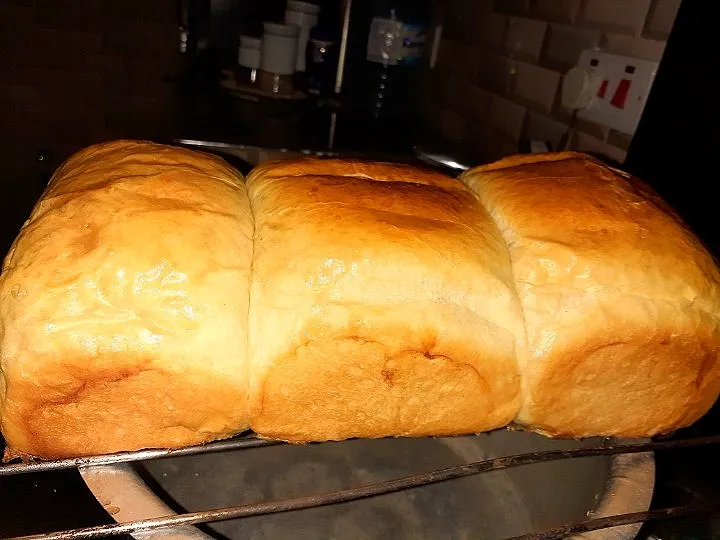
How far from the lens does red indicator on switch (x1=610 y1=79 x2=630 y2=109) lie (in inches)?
71.7

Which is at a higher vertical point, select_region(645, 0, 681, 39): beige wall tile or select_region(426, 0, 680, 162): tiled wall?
select_region(645, 0, 681, 39): beige wall tile

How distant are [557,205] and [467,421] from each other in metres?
0.43

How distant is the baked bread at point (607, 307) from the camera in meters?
0.93

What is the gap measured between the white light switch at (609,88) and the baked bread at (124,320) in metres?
1.46

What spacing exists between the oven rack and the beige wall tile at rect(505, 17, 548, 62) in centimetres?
191

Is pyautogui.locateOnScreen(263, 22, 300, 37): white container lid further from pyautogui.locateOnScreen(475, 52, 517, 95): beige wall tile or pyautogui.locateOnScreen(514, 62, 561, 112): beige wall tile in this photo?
pyautogui.locateOnScreen(514, 62, 561, 112): beige wall tile

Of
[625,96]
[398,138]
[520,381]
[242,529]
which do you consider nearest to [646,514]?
[520,381]

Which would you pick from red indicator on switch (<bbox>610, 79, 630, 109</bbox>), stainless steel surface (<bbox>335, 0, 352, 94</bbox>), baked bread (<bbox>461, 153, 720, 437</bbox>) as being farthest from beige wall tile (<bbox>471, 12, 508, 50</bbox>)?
baked bread (<bbox>461, 153, 720, 437</bbox>)

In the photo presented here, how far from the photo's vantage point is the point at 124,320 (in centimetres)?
80

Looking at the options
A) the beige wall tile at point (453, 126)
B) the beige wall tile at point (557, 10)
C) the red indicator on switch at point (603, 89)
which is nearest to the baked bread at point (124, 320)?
the red indicator on switch at point (603, 89)

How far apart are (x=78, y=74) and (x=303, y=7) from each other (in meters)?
1.42

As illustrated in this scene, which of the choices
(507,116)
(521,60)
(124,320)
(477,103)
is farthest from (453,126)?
(124,320)

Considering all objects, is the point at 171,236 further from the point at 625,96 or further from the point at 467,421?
the point at 625,96

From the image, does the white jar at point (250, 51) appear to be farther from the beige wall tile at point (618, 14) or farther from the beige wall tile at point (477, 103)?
the beige wall tile at point (618, 14)
